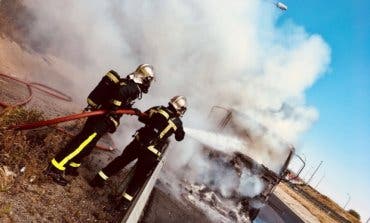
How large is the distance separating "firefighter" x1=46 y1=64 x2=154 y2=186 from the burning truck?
352 centimetres

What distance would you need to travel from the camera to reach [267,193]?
9.03 meters

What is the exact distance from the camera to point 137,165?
20.0 ft

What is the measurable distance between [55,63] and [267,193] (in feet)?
28.4

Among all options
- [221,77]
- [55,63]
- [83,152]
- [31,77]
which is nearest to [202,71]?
[221,77]

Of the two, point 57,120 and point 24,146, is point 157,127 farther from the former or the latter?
point 24,146

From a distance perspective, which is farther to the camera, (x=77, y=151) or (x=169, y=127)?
(x=169, y=127)

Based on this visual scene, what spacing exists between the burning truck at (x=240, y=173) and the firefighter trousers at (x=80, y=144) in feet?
11.7

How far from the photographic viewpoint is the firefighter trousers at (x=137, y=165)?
5956 millimetres

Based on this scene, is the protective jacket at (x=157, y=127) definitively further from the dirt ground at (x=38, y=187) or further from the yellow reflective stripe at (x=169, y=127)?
the dirt ground at (x=38, y=187)

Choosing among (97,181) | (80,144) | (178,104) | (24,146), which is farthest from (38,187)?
(178,104)

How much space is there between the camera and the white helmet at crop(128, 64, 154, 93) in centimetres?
583

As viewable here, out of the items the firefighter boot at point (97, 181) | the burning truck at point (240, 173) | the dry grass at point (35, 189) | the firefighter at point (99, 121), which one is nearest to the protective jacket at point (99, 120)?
the firefighter at point (99, 121)

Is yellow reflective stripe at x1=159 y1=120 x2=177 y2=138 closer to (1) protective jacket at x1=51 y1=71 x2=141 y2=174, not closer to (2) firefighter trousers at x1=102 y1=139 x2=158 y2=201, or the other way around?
(2) firefighter trousers at x1=102 y1=139 x2=158 y2=201

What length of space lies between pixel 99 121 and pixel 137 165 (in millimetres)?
1026
